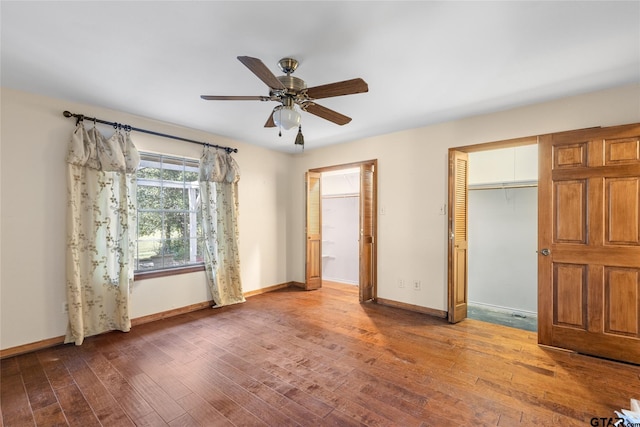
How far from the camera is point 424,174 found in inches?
154

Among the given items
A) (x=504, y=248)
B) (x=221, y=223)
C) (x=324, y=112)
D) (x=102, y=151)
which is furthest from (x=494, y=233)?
(x=102, y=151)

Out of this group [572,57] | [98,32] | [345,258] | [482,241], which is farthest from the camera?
[345,258]

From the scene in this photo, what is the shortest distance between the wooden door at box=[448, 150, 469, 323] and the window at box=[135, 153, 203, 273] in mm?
3501

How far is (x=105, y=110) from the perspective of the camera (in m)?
3.26

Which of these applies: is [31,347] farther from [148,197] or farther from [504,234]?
[504,234]

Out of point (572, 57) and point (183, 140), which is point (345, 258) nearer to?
Result: point (183, 140)

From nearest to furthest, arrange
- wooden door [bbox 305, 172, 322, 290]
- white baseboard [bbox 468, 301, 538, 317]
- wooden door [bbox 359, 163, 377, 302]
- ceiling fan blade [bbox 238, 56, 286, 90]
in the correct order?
ceiling fan blade [bbox 238, 56, 286, 90]
white baseboard [bbox 468, 301, 538, 317]
wooden door [bbox 359, 163, 377, 302]
wooden door [bbox 305, 172, 322, 290]

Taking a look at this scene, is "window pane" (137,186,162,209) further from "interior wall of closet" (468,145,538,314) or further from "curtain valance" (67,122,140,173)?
"interior wall of closet" (468,145,538,314)

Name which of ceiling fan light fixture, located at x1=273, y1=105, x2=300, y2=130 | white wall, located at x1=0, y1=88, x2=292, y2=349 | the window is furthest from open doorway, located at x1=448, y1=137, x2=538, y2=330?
white wall, located at x1=0, y1=88, x2=292, y2=349

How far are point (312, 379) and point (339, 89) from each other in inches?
88.0

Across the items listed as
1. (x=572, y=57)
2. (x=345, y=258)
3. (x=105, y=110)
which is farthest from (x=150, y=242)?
(x=572, y=57)

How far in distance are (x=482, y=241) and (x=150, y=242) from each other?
16.1 ft

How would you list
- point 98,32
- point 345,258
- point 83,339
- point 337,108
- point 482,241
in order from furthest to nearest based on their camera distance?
point 345,258
point 482,241
point 337,108
point 83,339
point 98,32

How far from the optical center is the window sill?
3516 mm
